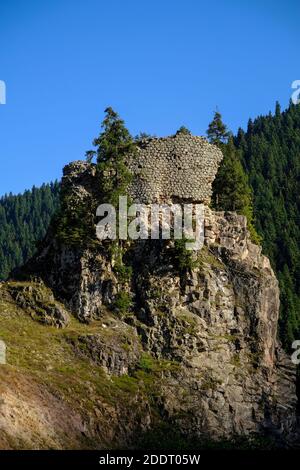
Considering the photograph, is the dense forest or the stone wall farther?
the dense forest

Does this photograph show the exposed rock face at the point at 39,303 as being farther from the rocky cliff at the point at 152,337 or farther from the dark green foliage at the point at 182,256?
the dark green foliage at the point at 182,256

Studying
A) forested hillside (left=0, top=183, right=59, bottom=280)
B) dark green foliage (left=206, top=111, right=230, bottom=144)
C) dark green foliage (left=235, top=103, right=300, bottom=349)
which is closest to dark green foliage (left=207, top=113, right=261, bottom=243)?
dark green foliage (left=206, top=111, right=230, bottom=144)

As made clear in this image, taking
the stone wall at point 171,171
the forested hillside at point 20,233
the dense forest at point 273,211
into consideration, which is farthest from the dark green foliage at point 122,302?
the forested hillside at point 20,233

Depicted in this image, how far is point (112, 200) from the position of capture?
49969mm

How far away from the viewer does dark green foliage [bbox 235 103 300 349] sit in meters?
115

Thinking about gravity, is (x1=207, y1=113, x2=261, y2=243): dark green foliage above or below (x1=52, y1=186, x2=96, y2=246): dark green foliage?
above

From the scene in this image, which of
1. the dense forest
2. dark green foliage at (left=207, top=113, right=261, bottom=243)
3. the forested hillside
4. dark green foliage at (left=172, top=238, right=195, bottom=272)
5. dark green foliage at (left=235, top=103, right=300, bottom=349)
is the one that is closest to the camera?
dark green foliage at (left=172, top=238, right=195, bottom=272)

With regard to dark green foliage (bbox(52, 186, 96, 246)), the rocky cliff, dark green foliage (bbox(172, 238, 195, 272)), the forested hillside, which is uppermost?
the forested hillside

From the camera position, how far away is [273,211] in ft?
468

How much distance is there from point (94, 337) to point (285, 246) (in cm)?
8989

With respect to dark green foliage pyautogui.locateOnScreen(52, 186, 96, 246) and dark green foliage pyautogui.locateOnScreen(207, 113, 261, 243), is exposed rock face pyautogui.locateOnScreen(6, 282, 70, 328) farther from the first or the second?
dark green foliage pyautogui.locateOnScreen(207, 113, 261, 243)

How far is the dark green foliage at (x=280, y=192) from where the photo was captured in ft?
377

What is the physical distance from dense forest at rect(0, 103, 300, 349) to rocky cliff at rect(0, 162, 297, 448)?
41.9 meters

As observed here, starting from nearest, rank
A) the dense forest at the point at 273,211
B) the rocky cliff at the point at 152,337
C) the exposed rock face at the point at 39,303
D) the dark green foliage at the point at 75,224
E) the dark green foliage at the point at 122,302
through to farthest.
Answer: the rocky cliff at the point at 152,337 < the exposed rock face at the point at 39,303 < the dark green foliage at the point at 122,302 < the dark green foliage at the point at 75,224 < the dense forest at the point at 273,211
